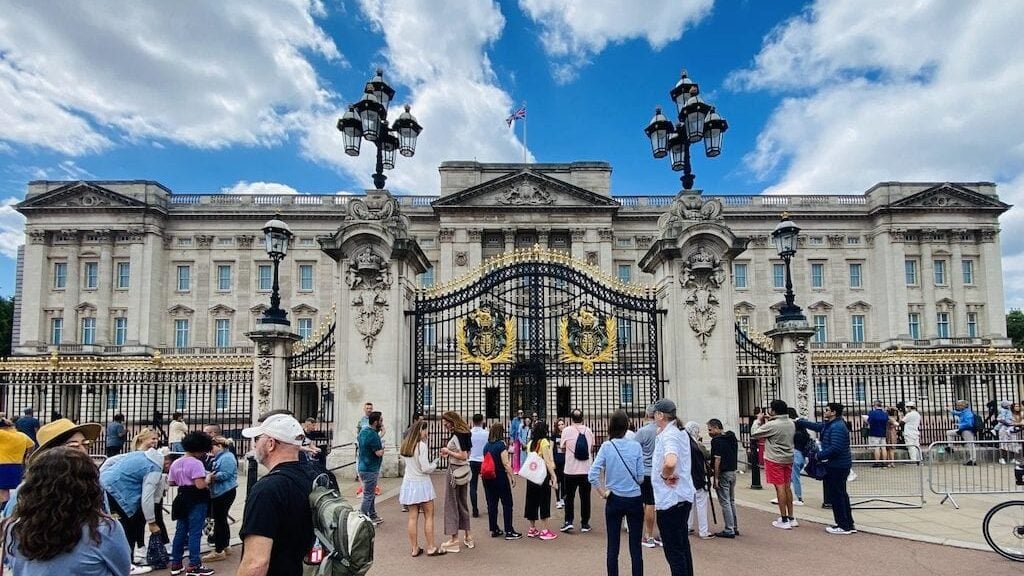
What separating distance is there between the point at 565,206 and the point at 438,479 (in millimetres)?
37477

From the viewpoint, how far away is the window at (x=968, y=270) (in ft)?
173

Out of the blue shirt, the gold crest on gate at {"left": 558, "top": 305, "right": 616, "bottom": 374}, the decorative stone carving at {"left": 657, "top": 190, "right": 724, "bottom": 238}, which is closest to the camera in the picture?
the blue shirt

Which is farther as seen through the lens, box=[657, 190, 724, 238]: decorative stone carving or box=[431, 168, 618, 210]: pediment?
Answer: box=[431, 168, 618, 210]: pediment

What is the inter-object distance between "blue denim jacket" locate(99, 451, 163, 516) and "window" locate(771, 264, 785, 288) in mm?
52311

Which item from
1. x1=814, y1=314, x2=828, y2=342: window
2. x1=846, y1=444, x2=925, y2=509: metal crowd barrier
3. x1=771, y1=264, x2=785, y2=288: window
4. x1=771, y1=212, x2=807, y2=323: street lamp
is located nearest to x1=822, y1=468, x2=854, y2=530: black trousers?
x1=846, y1=444, x2=925, y2=509: metal crowd barrier

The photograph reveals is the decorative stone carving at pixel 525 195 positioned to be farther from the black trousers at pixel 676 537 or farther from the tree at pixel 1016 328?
the tree at pixel 1016 328

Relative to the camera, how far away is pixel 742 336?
14508 mm

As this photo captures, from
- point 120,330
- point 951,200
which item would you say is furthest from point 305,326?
point 951,200

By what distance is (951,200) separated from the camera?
52.5 meters

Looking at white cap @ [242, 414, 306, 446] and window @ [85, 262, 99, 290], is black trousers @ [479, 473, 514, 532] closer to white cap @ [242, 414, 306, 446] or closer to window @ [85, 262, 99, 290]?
white cap @ [242, 414, 306, 446]

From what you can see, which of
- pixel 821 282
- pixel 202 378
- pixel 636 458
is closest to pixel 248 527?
Answer: pixel 636 458

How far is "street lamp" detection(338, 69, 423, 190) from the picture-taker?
13664mm

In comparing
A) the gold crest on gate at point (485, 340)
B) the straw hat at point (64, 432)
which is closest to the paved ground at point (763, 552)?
the straw hat at point (64, 432)

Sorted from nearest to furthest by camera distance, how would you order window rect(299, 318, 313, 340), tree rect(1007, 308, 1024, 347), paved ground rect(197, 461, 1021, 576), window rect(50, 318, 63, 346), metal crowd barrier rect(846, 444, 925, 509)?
paved ground rect(197, 461, 1021, 576), metal crowd barrier rect(846, 444, 925, 509), window rect(50, 318, 63, 346), window rect(299, 318, 313, 340), tree rect(1007, 308, 1024, 347)
